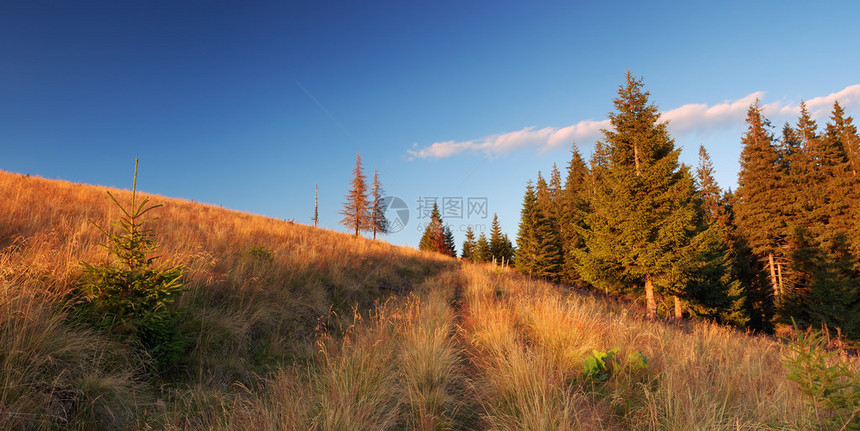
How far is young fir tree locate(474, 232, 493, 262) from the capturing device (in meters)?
41.2

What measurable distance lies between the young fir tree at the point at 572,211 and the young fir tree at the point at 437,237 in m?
17.8

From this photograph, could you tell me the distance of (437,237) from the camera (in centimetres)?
4544

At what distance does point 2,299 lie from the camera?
2475mm

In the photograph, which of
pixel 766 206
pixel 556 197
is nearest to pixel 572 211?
pixel 556 197

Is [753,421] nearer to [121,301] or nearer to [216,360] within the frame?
[216,360]

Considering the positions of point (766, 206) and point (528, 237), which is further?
point (528, 237)

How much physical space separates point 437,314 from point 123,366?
4040mm

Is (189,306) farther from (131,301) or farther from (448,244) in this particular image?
(448,244)

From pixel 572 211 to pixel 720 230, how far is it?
10776mm

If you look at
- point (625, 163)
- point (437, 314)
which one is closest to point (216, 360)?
point (437, 314)

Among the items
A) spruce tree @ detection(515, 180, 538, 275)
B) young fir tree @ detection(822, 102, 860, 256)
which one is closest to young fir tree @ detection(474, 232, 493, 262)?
spruce tree @ detection(515, 180, 538, 275)

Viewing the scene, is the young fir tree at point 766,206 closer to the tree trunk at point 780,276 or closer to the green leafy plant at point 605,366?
the tree trunk at point 780,276

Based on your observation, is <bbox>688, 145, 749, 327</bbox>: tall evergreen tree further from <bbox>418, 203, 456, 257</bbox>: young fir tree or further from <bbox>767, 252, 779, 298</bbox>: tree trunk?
Result: <bbox>418, 203, 456, 257</bbox>: young fir tree

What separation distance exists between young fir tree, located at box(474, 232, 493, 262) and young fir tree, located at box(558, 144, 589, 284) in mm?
12014
